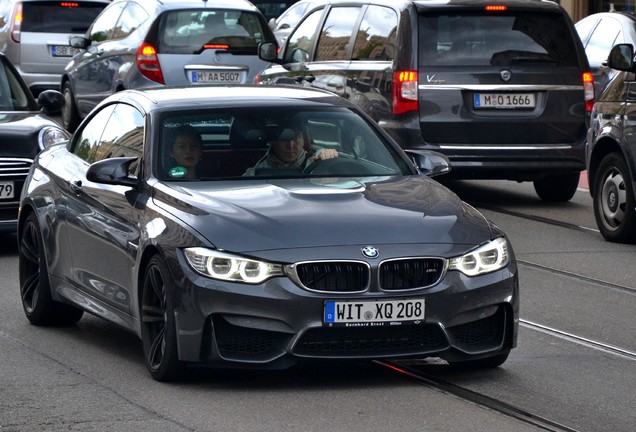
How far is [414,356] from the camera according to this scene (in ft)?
24.8

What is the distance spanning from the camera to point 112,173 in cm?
837

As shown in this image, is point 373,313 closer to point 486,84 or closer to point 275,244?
point 275,244

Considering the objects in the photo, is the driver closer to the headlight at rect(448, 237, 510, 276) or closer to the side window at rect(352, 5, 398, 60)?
the headlight at rect(448, 237, 510, 276)

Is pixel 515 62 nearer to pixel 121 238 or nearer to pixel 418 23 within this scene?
pixel 418 23

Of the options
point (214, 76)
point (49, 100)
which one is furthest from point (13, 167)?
point (214, 76)

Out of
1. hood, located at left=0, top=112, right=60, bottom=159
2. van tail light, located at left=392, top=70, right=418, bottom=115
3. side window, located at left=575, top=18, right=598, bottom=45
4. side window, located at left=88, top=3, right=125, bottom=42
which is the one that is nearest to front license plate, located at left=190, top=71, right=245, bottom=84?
side window, located at left=88, top=3, right=125, bottom=42

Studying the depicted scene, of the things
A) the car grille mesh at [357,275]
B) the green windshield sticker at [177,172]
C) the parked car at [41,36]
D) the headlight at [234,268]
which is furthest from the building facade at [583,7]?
the headlight at [234,268]

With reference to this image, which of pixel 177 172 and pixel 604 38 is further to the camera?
pixel 604 38


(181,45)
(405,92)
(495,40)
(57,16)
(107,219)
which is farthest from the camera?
(57,16)

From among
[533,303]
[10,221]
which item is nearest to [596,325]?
[533,303]

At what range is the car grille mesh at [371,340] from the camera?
741cm

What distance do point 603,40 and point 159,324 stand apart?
40.1 feet

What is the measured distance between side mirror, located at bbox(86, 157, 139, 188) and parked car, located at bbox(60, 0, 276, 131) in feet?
35.9

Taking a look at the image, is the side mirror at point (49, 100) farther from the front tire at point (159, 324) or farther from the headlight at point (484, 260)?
the headlight at point (484, 260)
